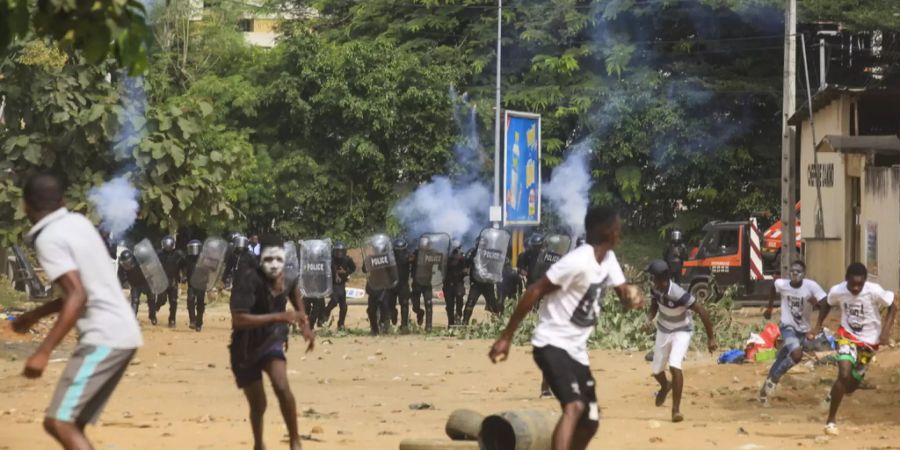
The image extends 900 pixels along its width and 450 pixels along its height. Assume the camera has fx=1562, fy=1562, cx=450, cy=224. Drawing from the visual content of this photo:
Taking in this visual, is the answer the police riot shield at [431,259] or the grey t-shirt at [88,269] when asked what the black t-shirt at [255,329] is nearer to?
the grey t-shirt at [88,269]

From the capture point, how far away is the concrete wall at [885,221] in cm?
2477

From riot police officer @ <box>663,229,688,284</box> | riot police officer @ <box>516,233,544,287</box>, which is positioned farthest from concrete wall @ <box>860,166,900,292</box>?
riot police officer @ <box>516,233,544,287</box>

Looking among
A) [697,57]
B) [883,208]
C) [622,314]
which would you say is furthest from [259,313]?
[697,57]

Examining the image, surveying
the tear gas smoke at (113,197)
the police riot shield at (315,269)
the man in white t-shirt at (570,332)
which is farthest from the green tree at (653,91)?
the man in white t-shirt at (570,332)

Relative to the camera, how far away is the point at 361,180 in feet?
147

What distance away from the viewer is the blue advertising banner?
3419 cm

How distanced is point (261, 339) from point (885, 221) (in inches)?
715

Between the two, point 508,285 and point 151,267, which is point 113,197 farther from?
point 508,285

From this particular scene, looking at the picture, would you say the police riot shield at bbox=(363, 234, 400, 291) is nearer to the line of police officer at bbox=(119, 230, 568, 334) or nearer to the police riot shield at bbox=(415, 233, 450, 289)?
the line of police officer at bbox=(119, 230, 568, 334)

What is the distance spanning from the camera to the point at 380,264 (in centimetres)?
2441

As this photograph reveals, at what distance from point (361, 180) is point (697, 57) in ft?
33.2

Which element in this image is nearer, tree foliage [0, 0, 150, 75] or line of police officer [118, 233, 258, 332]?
tree foliage [0, 0, 150, 75]

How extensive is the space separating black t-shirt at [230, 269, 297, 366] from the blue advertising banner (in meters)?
24.4

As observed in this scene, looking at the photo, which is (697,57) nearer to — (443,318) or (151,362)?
(443,318)
